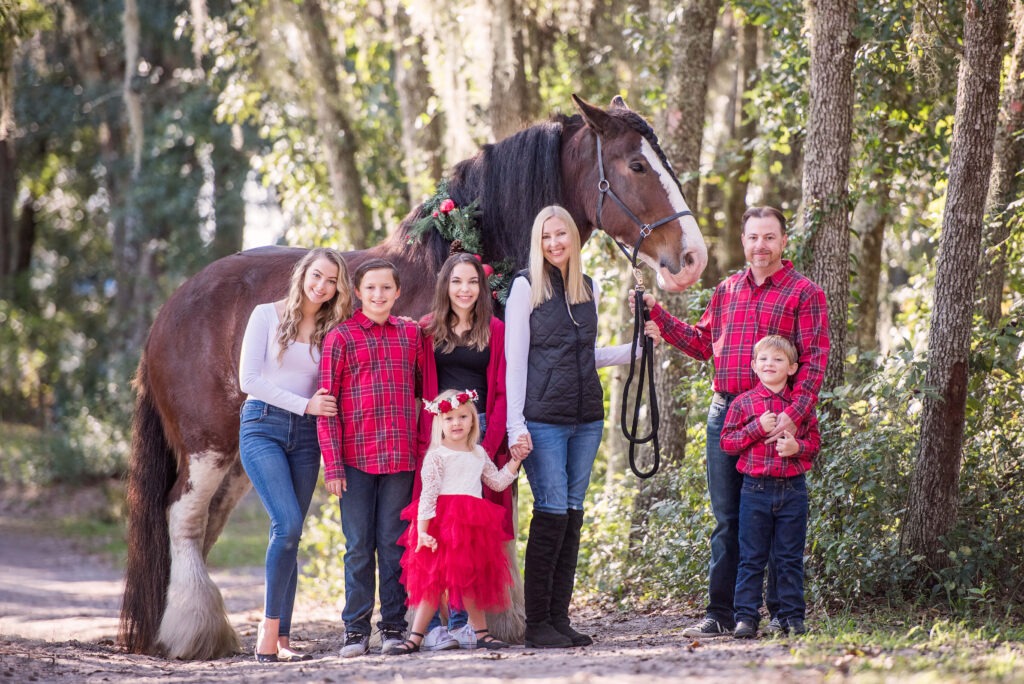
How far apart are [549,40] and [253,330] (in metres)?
5.07

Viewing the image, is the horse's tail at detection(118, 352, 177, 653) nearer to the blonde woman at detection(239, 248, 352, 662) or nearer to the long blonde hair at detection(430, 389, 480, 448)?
the blonde woman at detection(239, 248, 352, 662)

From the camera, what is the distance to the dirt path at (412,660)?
343 cm

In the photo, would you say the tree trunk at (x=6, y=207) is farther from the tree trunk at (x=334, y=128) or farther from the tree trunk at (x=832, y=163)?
the tree trunk at (x=832, y=163)

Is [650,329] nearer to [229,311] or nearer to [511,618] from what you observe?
[511,618]

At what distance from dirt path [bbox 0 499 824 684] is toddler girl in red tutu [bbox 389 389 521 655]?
253mm

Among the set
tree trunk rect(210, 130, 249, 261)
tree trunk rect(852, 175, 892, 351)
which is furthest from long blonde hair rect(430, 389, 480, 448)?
tree trunk rect(210, 130, 249, 261)

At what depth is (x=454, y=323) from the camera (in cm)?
468

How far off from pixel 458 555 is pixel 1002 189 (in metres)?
3.67

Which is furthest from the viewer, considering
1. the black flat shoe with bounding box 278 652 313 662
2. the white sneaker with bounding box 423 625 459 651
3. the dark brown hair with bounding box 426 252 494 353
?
the black flat shoe with bounding box 278 652 313 662

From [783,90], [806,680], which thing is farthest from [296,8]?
[806,680]

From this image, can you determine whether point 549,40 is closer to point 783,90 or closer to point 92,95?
point 783,90

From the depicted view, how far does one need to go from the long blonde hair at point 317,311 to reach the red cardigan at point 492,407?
40cm

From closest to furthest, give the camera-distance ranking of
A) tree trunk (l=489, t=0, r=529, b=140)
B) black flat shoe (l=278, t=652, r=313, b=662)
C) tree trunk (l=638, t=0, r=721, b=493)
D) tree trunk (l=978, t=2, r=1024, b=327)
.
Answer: black flat shoe (l=278, t=652, r=313, b=662) → tree trunk (l=978, t=2, r=1024, b=327) → tree trunk (l=638, t=0, r=721, b=493) → tree trunk (l=489, t=0, r=529, b=140)

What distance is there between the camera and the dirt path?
3430 millimetres
